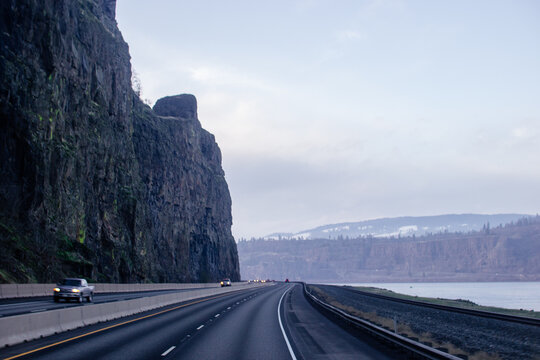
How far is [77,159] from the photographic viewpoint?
6631 centimetres

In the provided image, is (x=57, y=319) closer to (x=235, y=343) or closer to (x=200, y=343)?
(x=200, y=343)

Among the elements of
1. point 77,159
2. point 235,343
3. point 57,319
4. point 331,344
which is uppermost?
point 77,159

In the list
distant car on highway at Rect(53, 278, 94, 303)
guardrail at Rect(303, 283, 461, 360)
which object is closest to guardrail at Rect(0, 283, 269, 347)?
distant car on highway at Rect(53, 278, 94, 303)

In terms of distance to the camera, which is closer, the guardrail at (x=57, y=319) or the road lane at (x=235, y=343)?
the road lane at (x=235, y=343)

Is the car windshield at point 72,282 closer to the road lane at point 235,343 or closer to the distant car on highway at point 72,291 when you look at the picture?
the distant car on highway at point 72,291

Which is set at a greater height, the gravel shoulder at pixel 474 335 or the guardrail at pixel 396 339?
the guardrail at pixel 396 339

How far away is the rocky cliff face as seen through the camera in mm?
54469

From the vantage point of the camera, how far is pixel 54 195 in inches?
2341

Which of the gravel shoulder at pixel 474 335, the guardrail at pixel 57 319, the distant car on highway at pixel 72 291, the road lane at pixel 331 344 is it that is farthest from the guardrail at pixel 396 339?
the distant car on highway at pixel 72 291

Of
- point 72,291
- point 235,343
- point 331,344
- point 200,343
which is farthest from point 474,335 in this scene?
point 72,291

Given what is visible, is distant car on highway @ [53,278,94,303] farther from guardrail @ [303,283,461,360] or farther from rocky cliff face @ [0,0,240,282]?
guardrail @ [303,283,461,360]

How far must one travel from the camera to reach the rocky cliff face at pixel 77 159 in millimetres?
54469

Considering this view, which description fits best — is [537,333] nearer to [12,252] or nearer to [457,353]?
[457,353]

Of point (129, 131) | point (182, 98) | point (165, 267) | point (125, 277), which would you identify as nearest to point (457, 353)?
point (125, 277)
